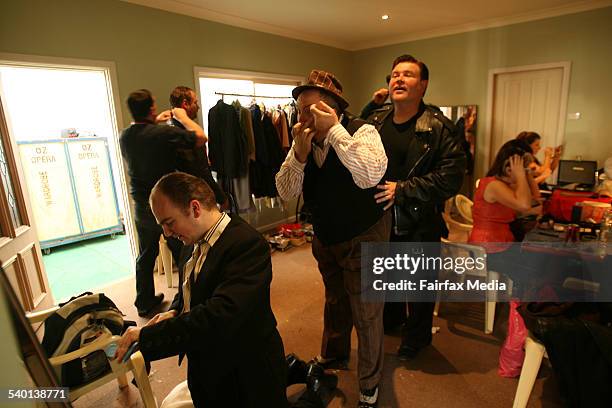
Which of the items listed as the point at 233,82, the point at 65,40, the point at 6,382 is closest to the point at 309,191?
the point at 6,382

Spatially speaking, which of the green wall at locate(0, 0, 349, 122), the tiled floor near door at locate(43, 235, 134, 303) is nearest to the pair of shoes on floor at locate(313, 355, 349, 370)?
the tiled floor near door at locate(43, 235, 134, 303)

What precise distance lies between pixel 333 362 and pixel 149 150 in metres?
1.77

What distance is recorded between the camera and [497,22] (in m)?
4.23

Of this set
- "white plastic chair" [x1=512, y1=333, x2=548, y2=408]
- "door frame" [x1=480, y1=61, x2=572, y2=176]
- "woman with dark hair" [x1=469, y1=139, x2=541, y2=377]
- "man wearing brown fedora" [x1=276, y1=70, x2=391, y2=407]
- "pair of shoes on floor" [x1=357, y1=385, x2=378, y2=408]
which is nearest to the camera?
"man wearing brown fedora" [x1=276, y1=70, x2=391, y2=407]

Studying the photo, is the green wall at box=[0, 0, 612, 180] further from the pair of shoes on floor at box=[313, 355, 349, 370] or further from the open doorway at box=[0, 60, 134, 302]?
the pair of shoes on floor at box=[313, 355, 349, 370]

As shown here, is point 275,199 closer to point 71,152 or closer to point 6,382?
point 71,152

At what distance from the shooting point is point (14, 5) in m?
2.41

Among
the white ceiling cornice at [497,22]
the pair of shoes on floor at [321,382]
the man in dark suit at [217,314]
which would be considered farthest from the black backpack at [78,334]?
the white ceiling cornice at [497,22]

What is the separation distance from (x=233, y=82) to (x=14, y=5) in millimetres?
2074

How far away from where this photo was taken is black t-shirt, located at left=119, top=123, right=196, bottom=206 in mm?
2307

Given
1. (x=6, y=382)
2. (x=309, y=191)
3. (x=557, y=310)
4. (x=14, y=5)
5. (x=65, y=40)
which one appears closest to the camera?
(x=6, y=382)

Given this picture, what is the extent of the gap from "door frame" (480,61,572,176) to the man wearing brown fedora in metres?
3.73

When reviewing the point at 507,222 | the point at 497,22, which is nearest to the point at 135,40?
the point at 507,222

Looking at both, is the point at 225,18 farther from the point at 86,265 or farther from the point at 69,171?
Answer: the point at 86,265
